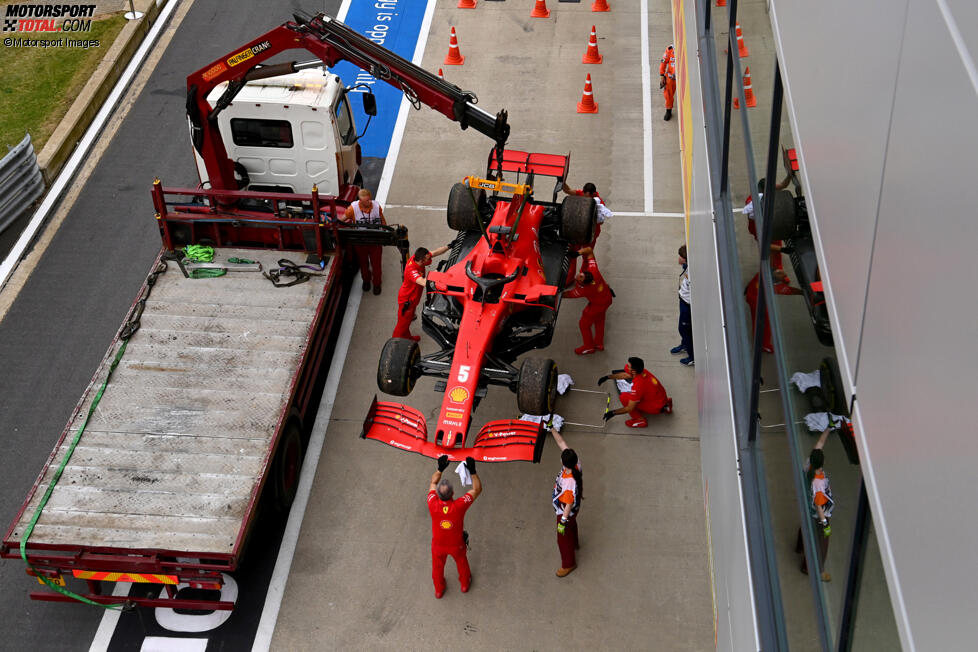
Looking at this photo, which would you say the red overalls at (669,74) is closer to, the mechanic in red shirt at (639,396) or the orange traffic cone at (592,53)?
the orange traffic cone at (592,53)

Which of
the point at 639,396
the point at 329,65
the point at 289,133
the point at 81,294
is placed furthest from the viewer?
the point at 81,294

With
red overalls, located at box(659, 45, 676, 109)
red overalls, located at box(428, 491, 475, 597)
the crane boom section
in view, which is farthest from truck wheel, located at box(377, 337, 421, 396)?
red overalls, located at box(659, 45, 676, 109)

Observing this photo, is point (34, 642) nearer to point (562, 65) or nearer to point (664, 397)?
point (664, 397)

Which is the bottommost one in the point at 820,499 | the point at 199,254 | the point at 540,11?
the point at 199,254

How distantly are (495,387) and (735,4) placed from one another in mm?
6096

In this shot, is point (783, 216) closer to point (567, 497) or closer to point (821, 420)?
point (821, 420)

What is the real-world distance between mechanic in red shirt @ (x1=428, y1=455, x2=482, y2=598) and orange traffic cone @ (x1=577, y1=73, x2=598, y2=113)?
8.60 m

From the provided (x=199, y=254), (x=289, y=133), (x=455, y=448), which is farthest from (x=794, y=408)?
(x=289, y=133)

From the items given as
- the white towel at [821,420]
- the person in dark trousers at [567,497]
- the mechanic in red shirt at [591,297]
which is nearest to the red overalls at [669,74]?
the mechanic in red shirt at [591,297]

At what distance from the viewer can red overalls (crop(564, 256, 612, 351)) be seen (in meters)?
11.7

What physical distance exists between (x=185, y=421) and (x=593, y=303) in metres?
4.73

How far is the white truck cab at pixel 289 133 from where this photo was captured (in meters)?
12.8

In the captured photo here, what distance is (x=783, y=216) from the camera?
523cm

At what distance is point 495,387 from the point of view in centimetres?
1213
